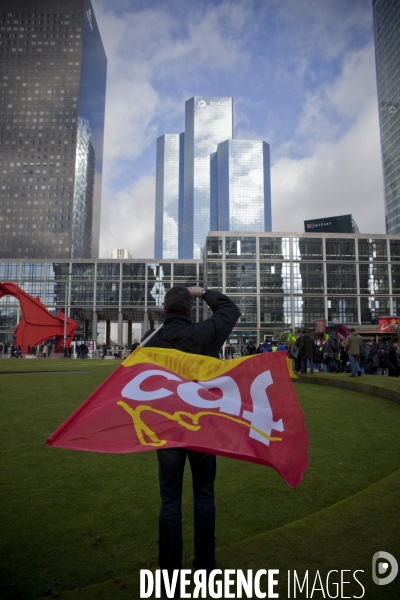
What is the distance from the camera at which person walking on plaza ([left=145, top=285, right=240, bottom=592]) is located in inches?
98.1

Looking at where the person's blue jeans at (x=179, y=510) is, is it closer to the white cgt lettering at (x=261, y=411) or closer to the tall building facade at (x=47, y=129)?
the white cgt lettering at (x=261, y=411)

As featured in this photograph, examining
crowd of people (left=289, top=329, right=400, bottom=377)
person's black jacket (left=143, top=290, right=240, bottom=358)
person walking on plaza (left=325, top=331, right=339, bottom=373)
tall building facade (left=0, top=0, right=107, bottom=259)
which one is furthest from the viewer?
tall building facade (left=0, top=0, right=107, bottom=259)

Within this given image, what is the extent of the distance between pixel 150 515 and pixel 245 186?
188 m

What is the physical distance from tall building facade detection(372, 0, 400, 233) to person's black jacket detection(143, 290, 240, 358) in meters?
120

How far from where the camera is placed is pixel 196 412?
2.81m

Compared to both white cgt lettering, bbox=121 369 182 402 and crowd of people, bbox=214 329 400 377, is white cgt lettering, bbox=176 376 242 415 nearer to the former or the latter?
white cgt lettering, bbox=121 369 182 402

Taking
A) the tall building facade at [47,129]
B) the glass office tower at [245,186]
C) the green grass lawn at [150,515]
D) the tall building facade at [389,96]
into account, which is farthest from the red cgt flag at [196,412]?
the glass office tower at [245,186]

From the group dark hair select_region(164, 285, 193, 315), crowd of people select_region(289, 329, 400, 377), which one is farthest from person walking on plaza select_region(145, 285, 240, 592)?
crowd of people select_region(289, 329, 400, 377)

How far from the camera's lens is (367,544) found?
2.63 meters

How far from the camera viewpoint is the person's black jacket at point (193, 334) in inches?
119

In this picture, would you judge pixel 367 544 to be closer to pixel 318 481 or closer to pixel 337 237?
pixel 318 481

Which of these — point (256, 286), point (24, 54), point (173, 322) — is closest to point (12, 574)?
point (173, 322)

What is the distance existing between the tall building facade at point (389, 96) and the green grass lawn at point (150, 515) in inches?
4676

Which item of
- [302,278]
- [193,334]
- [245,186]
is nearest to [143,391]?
[193,334]
